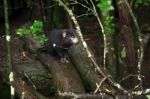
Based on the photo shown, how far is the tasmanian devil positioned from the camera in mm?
7805

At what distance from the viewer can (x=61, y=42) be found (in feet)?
26.6

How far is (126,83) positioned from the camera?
8.90 meters

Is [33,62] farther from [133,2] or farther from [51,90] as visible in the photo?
[133,2]

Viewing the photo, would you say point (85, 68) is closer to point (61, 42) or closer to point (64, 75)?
point (64, 75)

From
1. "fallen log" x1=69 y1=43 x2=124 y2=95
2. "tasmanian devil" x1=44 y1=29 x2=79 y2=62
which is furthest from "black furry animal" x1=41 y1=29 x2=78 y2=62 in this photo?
"fallen log" x1=69 y1=43 x2=124 y2=95

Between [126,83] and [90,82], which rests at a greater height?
[90,82]

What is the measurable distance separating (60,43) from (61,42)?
4 centimetres

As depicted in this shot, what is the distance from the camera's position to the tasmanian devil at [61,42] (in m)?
7.80

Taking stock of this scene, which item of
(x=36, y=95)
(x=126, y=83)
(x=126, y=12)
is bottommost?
(x=126, y=83)

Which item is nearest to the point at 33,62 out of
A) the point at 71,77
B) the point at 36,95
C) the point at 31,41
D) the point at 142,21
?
the point at 31,41

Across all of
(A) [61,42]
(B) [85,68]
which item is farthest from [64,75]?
(A) [61,42]

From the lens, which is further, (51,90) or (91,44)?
(91,44)

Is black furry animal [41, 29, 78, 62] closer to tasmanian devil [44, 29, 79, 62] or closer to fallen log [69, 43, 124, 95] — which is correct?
tasmanian devil [44, 29, 79, 62]

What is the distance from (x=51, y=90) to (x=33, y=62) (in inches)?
50.5
